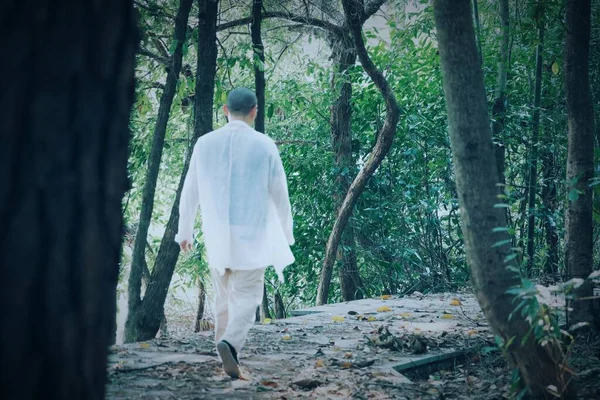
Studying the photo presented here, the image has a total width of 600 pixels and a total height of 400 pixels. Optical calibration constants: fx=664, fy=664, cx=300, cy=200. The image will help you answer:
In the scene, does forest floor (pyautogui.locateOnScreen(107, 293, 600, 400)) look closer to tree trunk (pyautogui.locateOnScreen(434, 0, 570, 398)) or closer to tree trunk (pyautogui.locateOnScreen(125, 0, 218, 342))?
tree trunk (pyautogui.locateOnScreen(434, 0, 570, 398))

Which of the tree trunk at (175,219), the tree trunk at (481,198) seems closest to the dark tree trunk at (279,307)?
the tree trunk at (175,219)

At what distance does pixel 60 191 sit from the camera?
5.72 feet

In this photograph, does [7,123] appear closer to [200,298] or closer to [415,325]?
[415,325]

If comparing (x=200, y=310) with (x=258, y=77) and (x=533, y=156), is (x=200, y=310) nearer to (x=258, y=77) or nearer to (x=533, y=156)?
(x=258, y=77)

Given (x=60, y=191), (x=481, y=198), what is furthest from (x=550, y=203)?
(x=60, y=191)

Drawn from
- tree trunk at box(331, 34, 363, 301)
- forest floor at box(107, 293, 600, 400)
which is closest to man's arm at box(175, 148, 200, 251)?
forest floor at box(107, 293, 600, 400)

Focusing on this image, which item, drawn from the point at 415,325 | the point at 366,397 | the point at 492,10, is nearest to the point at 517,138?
the point at 492,10

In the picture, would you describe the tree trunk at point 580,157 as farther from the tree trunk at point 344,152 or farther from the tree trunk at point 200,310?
the tree trunk at point 200,310

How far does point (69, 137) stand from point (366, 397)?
315 cm

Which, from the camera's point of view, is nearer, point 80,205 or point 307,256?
point 80,205

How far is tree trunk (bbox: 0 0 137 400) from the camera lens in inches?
65.6

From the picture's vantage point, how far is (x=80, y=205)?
178cm

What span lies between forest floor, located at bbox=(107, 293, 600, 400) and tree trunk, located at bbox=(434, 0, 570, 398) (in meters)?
0.49

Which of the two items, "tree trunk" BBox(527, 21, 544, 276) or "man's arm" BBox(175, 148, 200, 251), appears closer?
"man's arm" BBox(175, 148, 200, 251)
